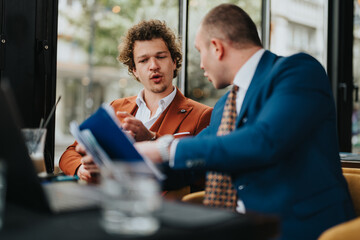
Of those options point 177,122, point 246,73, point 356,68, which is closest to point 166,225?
point 246,73

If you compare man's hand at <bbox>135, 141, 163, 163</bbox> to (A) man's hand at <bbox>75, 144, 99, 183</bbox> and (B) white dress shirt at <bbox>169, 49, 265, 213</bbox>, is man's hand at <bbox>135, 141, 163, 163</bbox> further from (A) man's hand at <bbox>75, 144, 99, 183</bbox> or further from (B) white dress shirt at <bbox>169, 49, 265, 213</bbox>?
(B) white dress shirt at <bbox>169, 49, 265, 213</bbox>

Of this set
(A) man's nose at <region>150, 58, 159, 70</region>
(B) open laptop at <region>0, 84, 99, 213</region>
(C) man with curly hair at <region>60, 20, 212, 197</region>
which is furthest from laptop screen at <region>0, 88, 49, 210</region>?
(A) man's nose at <region>150, 58, 159, 70</region>

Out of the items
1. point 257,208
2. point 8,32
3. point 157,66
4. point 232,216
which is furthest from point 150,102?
point 232,216

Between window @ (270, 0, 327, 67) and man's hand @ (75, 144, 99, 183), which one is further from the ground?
window @ (270, 0, 327, 67)

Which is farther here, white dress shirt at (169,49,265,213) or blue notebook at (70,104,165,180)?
white dress shirt at (169,49,265,213)

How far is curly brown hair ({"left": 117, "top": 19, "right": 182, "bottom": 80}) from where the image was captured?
2.50 meters

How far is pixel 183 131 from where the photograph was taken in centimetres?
227

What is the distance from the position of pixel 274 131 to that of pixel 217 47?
0.46 meters

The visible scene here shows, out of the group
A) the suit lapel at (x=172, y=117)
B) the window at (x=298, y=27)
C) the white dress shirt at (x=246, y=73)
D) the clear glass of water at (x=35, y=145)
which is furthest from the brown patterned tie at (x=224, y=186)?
the window at (x=298, y=27)

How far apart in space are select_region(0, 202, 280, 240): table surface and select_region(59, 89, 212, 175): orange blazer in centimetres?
131

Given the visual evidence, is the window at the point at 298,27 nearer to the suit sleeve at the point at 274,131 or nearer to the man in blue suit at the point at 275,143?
the man in blue suit at the point at 275,143

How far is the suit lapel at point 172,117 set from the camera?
2289 mm

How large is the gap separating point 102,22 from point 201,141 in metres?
2.26

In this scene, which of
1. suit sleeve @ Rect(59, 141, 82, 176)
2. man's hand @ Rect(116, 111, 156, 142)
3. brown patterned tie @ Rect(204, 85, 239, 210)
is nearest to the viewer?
brown patterned tie @ Rect(204, 85, 239, 210)
